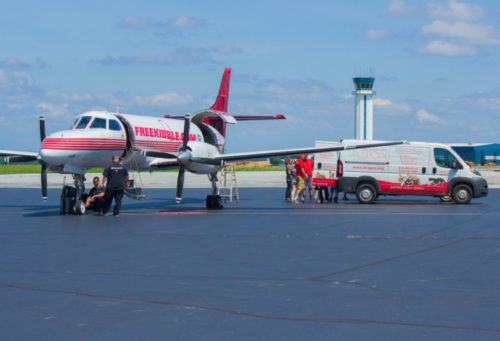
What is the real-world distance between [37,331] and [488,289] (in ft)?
16.5

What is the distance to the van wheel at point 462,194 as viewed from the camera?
2370cm

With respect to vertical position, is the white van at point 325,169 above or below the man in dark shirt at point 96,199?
above

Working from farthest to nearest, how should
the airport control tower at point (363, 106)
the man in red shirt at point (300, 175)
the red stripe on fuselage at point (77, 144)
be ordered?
the airport control tower at point (363, 106), the man in red shirt at point (300, 175), the red stripe on fuselage at point (77, 144)

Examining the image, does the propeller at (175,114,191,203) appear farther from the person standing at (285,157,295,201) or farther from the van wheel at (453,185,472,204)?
the van wheel at (453,185,472,204)

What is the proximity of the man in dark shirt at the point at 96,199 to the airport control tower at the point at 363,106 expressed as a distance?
9123 centimetres

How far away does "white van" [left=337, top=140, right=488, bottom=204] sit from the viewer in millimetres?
23750

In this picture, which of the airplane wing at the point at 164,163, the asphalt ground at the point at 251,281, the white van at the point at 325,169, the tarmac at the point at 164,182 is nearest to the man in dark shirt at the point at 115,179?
the airplane wing at the point at 164,163

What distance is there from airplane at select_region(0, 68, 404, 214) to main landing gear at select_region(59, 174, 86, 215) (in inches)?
1.7

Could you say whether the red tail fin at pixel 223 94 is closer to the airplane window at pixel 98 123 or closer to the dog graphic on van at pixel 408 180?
the dog graphic on van at pixel 408 180

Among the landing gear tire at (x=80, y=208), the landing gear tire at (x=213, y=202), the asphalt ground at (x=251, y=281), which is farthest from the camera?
the landing gear tire at (x=213, y=202)

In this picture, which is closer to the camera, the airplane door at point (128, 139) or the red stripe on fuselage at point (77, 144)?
the red stripe on fuselage at point (77, 144)

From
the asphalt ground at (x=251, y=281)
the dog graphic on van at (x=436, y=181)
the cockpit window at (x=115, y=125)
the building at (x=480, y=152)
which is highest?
the building at (x=480, y=152)

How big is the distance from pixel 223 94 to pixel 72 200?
11132 millimetres

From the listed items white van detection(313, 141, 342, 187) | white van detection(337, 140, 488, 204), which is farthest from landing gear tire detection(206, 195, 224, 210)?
white van detection(337, 140, 488, 204)
